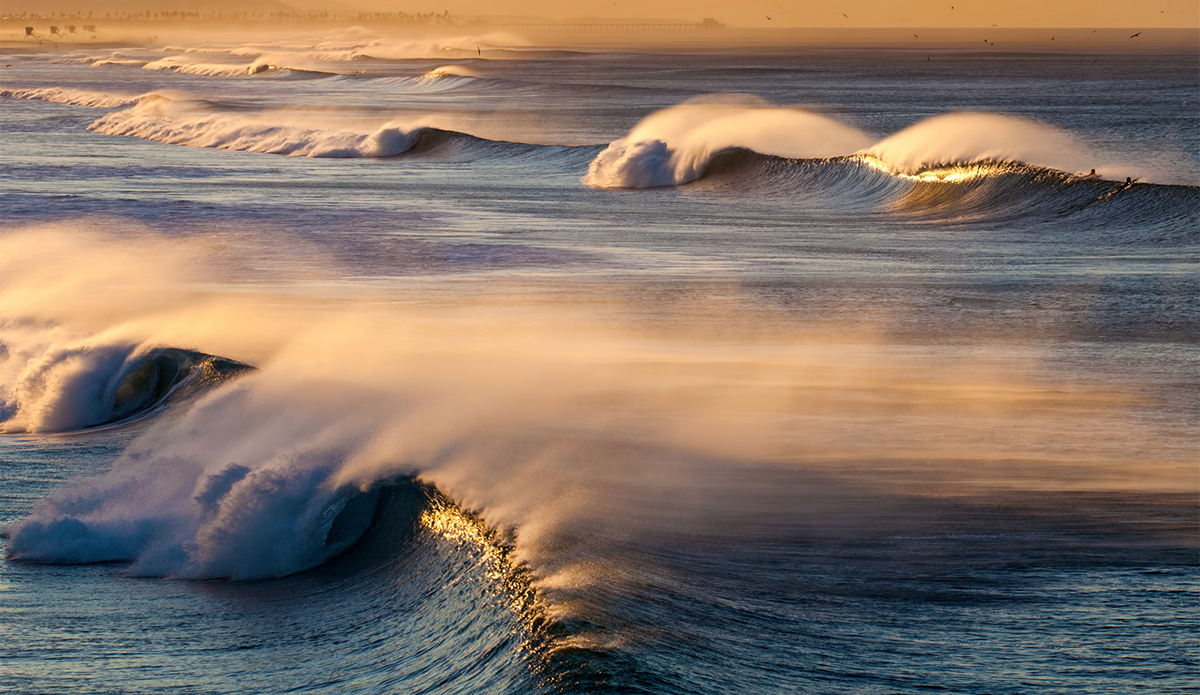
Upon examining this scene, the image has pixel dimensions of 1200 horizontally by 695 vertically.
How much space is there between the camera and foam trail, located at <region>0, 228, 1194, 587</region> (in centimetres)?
807

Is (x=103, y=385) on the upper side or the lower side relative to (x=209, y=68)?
lower

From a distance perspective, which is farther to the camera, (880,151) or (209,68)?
(209,68)

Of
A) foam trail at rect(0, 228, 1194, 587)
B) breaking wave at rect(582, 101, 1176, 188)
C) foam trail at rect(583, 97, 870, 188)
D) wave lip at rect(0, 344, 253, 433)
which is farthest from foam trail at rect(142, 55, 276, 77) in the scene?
wave lip at rect(0, 344, 253, 433)

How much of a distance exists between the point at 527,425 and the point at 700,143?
24.5 meters

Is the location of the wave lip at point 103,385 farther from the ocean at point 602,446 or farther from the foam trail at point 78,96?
the foam trail at point 78,96

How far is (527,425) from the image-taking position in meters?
9.88

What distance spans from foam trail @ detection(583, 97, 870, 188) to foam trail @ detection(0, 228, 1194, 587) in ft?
53.0

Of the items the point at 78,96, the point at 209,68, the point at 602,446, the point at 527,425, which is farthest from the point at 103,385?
the point at 209,68

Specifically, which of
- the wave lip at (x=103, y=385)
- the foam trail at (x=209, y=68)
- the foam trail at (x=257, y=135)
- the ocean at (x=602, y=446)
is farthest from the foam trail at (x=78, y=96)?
the wave lip at (x=103, y=385)

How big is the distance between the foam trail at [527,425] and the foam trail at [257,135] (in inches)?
939

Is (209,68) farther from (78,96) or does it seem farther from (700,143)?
(700,143)

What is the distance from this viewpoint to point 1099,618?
6441 mm

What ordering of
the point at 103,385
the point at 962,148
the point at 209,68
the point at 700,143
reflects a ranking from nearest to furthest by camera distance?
the point at 103,385 → the point at 962,148 → the point at 700,143 → the point at 209,68

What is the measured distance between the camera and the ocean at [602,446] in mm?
6328
